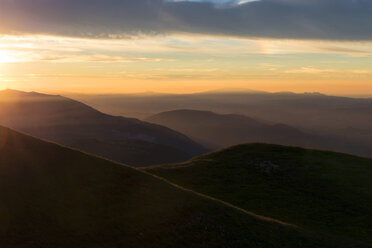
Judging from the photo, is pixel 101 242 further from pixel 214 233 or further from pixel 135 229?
pixel 214 233

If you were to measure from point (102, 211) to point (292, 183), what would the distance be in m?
31.5

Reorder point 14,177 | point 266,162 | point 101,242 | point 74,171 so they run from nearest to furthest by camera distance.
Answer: point 101,242 < point 14,177 < point 74,171 < point 266,162

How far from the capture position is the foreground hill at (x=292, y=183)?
129 feet

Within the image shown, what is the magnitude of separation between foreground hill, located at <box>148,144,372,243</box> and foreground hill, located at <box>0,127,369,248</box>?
7.83 meters

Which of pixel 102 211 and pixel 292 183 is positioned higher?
pixel 102 211

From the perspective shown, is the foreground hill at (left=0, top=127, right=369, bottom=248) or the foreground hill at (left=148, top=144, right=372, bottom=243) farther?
the foreground hill at (left=148, top=144, right=372, bottom=243)

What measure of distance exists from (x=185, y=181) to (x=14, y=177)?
26172 mm

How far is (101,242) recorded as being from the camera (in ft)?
71.7

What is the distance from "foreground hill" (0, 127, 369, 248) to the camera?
21984 mm

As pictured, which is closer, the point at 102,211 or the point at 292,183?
the point at 102,211

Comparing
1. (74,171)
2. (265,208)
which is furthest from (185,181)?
(74,171)

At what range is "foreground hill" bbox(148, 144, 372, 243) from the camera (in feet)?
129

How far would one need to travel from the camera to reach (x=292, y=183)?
4972cm

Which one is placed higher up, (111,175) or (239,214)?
(111,175)
